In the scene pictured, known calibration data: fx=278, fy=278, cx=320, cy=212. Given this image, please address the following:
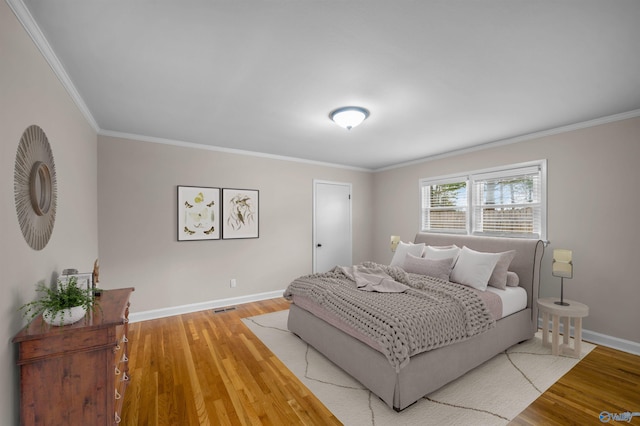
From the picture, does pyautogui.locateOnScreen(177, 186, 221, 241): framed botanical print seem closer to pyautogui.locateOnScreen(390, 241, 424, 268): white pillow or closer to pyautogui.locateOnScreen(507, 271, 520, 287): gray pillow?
pyautogui.locateOnScreen(390, 241, 424, 268): white pillow

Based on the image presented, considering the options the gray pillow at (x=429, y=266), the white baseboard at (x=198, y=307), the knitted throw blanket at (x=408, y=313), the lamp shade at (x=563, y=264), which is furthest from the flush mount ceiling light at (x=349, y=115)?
the white baseboard at (x=198, y=307)

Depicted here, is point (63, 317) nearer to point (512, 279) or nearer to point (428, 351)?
point (428, 351)

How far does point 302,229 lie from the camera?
17.2 feet

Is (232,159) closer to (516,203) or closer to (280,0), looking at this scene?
(280,0)

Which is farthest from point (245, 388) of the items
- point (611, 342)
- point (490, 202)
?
point (490, 202)

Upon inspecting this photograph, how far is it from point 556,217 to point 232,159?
4.59 metres

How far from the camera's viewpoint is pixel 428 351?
86.6 inches

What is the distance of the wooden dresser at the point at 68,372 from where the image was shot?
143cm

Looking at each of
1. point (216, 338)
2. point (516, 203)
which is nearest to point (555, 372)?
point (516, 203)

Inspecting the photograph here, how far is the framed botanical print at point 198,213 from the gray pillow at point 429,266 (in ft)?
9.50

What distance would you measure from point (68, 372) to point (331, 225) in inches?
176

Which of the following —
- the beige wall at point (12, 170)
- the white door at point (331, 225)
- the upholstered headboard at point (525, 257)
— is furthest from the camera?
the white door at point (331, 225)

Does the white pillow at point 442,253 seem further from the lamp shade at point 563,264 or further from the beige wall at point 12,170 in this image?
the beige wall at point 12,170

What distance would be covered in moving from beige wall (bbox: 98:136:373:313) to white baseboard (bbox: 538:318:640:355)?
12.9 ft
